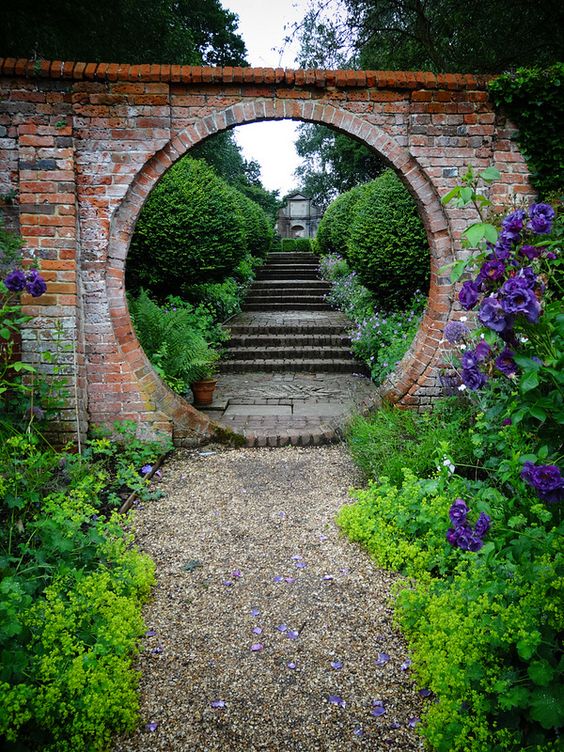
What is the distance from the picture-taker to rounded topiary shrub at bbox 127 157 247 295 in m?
7.62

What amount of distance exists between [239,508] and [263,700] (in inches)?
72.2

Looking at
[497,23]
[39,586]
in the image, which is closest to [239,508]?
[39,586]

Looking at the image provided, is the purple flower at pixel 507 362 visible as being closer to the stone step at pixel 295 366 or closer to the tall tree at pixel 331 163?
the stone step at pixel 295 366

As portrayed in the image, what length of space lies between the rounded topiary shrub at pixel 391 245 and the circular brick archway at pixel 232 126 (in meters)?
2.01

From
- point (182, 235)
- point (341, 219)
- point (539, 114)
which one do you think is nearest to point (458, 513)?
point (539, 114)

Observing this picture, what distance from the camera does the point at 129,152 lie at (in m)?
4.40

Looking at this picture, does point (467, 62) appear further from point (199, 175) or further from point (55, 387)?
point (55, 387)

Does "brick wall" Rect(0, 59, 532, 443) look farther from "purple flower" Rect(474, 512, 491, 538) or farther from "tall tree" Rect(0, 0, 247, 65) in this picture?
"tall tree" Rect(0, 0, 247, 65)

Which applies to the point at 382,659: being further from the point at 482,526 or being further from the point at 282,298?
the point at 282,298

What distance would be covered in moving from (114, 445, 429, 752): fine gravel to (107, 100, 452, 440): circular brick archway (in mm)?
1366

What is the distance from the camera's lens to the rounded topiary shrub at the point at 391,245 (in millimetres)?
6848

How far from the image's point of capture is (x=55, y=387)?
412 centimetres

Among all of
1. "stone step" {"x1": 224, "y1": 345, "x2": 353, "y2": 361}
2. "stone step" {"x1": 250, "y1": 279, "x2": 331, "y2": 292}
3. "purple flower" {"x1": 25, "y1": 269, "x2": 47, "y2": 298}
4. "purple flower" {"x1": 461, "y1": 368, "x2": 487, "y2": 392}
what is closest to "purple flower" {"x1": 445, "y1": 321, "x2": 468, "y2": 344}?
"purple flower" {"x1": 461, "y1": 368, "x2": 487, "y2": 392}

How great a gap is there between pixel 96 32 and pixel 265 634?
11352 millimetres
